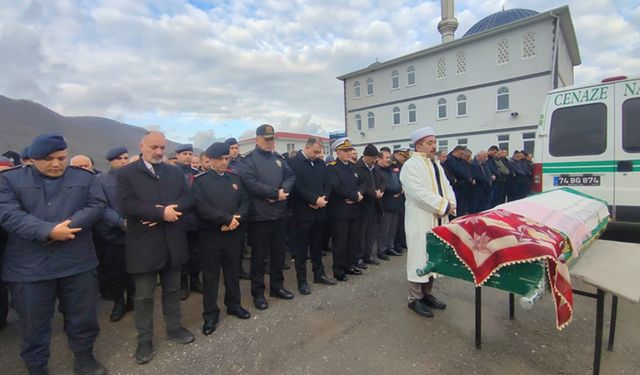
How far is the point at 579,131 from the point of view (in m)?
5.01

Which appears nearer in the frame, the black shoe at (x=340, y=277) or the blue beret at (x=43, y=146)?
the blue beret at (x=43, y=146)

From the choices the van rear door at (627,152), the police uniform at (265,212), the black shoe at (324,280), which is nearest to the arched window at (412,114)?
the van rear door at (627,152)

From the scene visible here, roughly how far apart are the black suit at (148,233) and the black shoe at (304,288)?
1.63 m

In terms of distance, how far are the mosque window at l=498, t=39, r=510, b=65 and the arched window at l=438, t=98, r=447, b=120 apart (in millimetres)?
4439

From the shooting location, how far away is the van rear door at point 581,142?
4.77 m

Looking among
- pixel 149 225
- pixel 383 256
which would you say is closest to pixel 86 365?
pixel 149 225

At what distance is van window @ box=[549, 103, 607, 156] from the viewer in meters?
4.82

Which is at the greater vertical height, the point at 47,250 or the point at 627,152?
the point at 627,152

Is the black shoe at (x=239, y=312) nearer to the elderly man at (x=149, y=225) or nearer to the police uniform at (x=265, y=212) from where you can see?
the police uniform at (x=265, y=212)

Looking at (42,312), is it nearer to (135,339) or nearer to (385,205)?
(135,339)

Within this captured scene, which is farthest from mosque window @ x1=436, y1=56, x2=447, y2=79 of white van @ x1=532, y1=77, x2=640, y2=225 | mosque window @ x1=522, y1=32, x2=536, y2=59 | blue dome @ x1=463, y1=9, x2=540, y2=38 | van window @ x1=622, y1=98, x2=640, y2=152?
van window @ x1=622, y1=98, x2=640, y2=152

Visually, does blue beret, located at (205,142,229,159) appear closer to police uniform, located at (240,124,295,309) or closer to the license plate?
police uniform, located at (240,124,295,309)

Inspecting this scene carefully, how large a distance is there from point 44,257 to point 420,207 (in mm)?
3345

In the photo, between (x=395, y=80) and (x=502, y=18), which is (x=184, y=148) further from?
(x=502, y=18)
